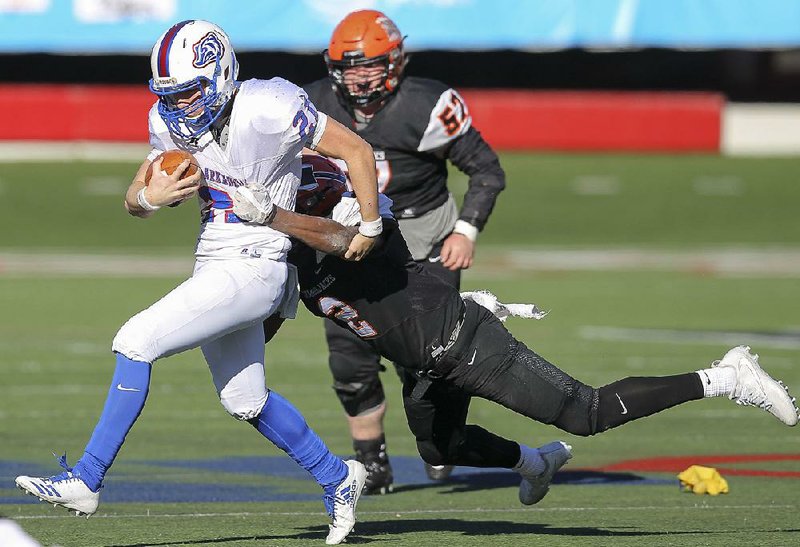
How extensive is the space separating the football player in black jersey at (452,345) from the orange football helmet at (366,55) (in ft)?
4.08

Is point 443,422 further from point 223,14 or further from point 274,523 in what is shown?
point 223,14

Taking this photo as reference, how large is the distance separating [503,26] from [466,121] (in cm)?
1519

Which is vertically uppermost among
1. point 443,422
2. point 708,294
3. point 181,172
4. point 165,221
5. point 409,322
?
point 181,172

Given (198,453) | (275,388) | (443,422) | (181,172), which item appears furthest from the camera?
(275,388)

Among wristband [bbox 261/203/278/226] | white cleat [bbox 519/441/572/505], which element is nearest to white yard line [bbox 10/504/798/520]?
white cleat [bbox 519/441/572/505]

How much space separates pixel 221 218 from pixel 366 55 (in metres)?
1.75

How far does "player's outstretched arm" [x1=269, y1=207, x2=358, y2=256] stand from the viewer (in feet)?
16.4

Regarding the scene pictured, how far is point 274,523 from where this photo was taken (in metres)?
5.88

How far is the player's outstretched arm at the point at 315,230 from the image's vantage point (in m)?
4.98

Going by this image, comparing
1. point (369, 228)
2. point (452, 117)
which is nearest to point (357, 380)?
point (452, 117)

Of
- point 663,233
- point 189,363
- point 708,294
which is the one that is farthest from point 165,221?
point 189,363

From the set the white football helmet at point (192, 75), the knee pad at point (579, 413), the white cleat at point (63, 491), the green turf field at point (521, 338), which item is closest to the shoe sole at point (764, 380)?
the green turf field at point (521, 338)

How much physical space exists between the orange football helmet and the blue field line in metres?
1.77

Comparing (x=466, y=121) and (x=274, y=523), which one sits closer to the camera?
(x=274, y=523)
